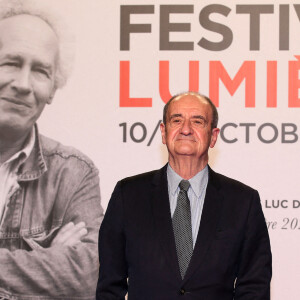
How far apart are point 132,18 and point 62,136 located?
763 millimetres

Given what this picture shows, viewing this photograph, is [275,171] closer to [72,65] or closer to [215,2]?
[215,2]

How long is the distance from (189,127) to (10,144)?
1.47 m

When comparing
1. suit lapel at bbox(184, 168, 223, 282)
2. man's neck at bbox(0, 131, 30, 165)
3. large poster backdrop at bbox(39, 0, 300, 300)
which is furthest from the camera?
man's neck at bbox(0, 131, 30, 165)

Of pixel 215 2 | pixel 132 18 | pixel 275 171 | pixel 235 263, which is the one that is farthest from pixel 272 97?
pixel 235 263

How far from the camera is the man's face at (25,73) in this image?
10.5ft

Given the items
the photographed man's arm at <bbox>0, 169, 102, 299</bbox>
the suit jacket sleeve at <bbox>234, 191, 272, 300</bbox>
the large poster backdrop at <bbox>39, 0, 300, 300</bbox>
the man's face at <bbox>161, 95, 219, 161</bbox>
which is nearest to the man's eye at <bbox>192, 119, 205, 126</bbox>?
the man's face at <bbox>161, 95, 219, 161</bbox>

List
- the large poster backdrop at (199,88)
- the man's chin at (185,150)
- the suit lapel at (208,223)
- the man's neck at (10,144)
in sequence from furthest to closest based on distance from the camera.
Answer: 1. the man's neck at (10,144)
2. the large poster backdrop at (199,88)
3. the man's chin at (185,150)
4. the suit lapel at (208,223)

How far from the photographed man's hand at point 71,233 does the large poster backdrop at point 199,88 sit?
0.22 metres

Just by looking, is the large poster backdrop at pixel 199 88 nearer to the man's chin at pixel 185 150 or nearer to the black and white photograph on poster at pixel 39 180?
the black and white photograph on poster at pixel 39 180

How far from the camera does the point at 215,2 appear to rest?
10.4 ft

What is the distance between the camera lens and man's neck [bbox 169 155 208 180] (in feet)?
6.84

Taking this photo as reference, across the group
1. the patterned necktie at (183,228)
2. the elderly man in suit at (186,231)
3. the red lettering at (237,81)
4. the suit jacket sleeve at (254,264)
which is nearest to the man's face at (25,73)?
the red lettering at (237,81)

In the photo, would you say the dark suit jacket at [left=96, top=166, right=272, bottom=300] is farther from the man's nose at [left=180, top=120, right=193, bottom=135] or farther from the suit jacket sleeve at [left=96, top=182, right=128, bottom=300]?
the man's nose at [left=180, top=120, right=193, bottom=135]

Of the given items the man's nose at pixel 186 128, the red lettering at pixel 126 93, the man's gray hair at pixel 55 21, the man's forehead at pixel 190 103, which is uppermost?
the man's gray hair at pixel 55 21
